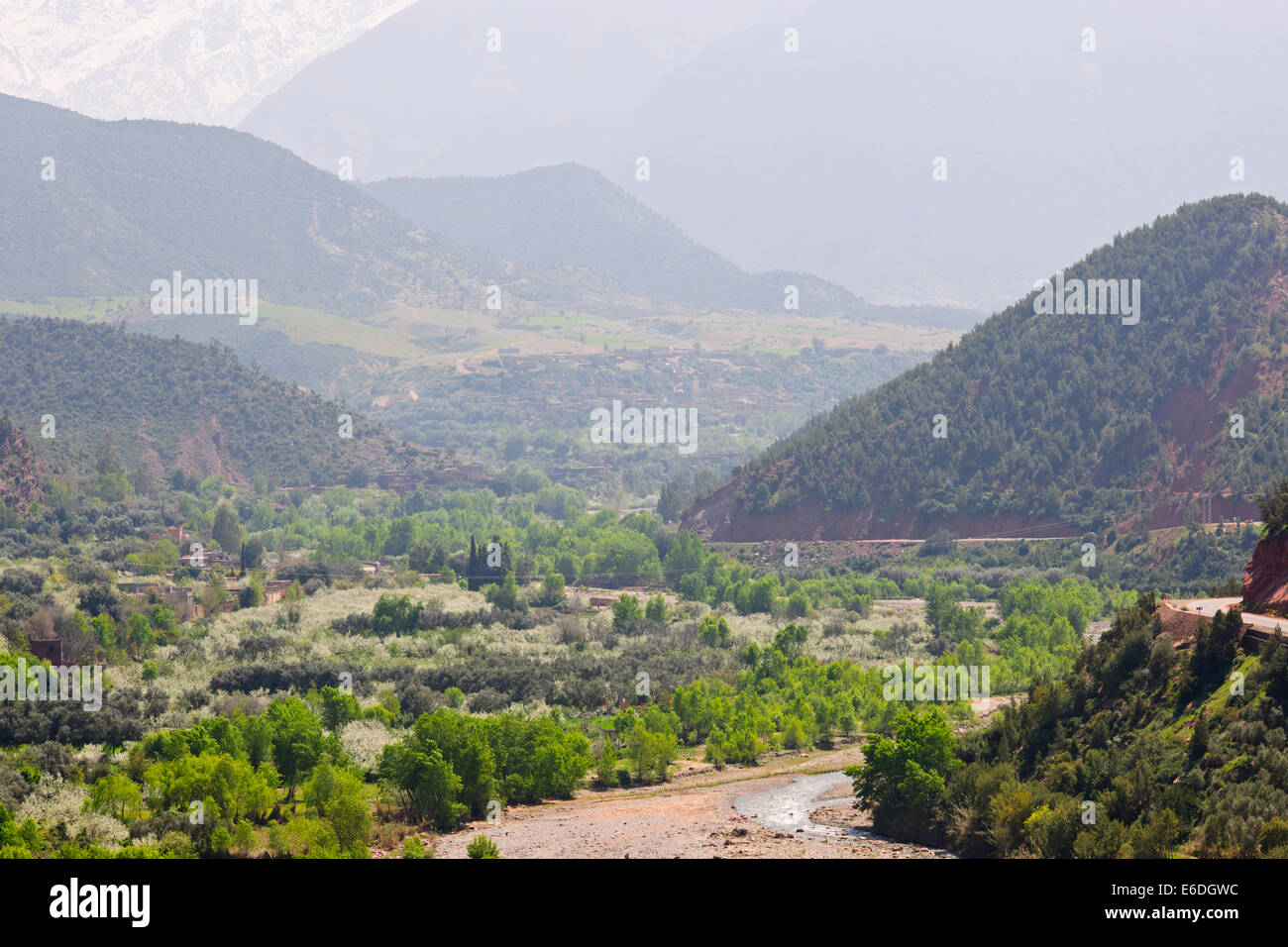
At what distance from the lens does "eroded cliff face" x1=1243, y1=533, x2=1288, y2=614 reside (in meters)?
47.2

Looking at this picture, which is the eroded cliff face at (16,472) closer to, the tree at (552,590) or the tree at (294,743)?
the tree at (552,590)

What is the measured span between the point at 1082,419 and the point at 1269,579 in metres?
92.7

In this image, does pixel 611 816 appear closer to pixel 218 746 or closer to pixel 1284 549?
pixel 218 746

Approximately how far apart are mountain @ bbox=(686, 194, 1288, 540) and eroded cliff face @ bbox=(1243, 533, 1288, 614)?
71.1 m

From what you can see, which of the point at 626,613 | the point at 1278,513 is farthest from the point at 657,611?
the point at 1278,513

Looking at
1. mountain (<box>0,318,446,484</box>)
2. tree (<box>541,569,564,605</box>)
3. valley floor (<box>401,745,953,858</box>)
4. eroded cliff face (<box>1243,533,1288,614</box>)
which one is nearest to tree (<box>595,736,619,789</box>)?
valley floor (<box>401,745,953,858</box>)

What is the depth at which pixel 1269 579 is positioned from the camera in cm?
4809

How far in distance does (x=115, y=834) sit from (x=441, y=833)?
10040 mm

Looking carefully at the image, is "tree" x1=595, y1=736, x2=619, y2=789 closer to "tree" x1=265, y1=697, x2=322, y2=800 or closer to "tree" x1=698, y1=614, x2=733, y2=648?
"tree" x1=265, y1=697, x2=322, y2=800

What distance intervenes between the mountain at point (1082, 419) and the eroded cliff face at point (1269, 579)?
71140 mm

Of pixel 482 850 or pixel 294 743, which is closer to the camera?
pixel 482 850

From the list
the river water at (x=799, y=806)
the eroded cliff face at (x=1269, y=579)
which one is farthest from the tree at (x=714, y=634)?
the eroded cliff face at (x=1269, y=579)

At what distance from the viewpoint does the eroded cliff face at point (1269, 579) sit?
4719 centimetres

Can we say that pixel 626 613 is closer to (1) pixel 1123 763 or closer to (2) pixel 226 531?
(2) pixel 226 531
